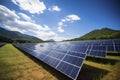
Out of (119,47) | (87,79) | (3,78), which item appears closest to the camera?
(3,78)

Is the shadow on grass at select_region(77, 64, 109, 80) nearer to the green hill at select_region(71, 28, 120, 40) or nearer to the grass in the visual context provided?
the grass

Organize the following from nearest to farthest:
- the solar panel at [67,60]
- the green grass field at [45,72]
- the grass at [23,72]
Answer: the solar panel at [67,60] → the grass at [23,72] → the green grass field at [45,72]

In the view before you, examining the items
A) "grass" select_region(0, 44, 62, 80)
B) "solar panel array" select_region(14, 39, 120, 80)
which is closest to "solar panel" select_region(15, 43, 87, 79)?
"solar panel array" select_region(14, 39, 120, 80)

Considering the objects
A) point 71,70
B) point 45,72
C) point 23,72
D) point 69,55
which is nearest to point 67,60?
point 69,55

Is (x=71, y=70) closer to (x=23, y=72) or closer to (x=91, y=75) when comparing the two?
(x=91, y=75)

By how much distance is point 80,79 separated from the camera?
830 centimetres

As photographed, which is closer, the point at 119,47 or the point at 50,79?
the point at 50,79

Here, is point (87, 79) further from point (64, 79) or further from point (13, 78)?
point (13, 78)

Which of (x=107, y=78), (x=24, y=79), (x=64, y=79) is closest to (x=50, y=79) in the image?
(x=64, y=79)

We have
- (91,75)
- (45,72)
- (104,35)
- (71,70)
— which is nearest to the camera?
(71,70)

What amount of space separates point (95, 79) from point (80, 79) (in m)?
1.45

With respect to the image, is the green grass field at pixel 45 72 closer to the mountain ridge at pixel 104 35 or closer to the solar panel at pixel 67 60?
the solar panel at pixel 67 60

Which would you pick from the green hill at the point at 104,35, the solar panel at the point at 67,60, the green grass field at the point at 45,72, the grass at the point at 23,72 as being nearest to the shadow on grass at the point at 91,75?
the green grass field at the point at 45,72

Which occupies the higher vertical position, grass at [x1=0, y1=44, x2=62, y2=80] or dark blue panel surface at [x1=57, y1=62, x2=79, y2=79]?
Result: dark blue panel surface at [x1=57, y1=62, x2=79, y2=79]
